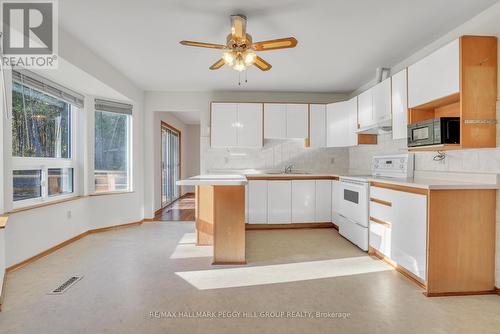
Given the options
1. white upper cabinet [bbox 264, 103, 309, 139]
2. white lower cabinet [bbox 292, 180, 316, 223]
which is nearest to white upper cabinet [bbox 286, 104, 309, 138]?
white upper cabinet [bbox 264, 103, 309, 139]

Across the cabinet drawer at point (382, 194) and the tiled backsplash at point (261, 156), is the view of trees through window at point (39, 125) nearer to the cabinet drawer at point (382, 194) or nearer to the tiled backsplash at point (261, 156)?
the tiled backsplash at point (261, 156)

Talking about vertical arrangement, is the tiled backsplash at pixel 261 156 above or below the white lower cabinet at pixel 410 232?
above

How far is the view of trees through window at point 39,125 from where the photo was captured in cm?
286

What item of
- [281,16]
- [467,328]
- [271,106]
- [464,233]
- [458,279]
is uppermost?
[281,16]

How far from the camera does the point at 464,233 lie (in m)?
2.17

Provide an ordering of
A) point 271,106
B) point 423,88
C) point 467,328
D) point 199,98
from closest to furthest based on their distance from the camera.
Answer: point 467,328
point 423,88
point 271,106
point 199,98

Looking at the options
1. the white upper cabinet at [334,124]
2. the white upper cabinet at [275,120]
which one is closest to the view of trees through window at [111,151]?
the white upper cabinet at [275,120]

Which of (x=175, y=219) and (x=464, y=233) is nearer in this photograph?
(x=464, y=233)

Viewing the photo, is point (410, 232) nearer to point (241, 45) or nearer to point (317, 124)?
point (241, 45)

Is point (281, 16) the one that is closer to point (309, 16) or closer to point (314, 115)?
point (309, 16)

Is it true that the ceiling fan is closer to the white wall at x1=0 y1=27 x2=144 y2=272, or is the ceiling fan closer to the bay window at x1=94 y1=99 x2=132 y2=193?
the white wall at x1=0 y1=27 x2=144 y2=272

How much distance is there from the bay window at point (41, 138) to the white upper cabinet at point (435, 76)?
13.7ft

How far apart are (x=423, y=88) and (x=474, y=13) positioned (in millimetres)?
730

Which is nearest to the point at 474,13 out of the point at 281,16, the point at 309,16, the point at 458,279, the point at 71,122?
the point at 309,16
